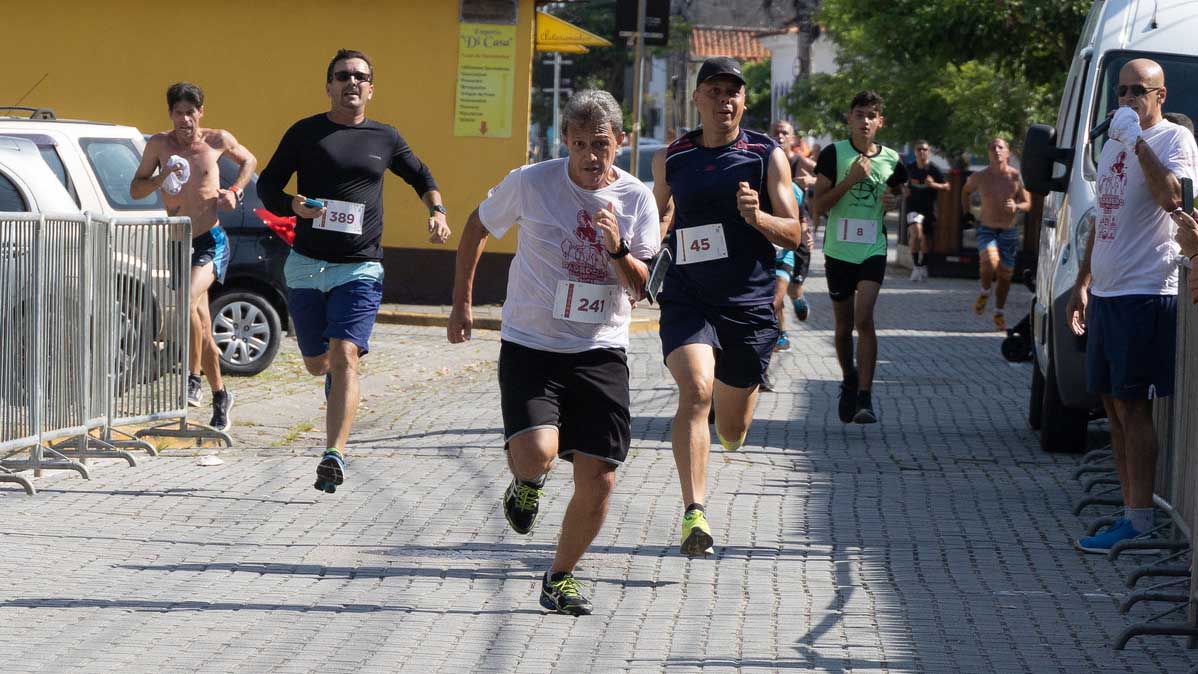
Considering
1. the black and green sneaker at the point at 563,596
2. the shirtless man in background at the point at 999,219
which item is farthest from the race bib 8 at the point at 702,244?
the shirtless man in background at the point at 999,219

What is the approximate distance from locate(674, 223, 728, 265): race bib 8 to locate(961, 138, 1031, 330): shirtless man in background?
12.7 meters

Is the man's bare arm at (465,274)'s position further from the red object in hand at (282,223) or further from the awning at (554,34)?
the awning at (554,34)

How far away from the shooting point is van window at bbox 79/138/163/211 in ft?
40.4

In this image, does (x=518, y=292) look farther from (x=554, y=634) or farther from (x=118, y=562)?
(x=118, y=562)

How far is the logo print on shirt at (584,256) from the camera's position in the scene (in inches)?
251

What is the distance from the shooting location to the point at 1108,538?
7.78 m

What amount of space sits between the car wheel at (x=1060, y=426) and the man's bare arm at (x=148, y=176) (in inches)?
206

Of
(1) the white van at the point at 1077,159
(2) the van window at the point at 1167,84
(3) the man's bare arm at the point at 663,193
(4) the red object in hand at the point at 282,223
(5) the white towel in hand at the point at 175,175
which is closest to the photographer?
(3) the man's bare arm at the point at 663,193

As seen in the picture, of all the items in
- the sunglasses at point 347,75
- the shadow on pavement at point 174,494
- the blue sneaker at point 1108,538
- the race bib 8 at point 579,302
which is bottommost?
the shadow on pavement at point 174,494

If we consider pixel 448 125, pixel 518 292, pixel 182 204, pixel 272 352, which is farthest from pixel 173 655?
pixel 448 125

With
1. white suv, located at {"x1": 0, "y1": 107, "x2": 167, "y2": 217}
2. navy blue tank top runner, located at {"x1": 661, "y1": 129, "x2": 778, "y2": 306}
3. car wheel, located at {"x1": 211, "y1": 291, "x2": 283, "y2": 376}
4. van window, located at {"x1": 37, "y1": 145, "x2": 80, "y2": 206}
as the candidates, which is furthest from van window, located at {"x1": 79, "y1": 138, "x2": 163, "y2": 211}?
navy blue tank top runner, located at {"x1": 661, "y1": 129, "x2": 778, "y2": 306}

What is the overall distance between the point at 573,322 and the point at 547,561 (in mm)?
1371

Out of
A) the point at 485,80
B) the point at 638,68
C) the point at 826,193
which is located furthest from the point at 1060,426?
the point at 485,80

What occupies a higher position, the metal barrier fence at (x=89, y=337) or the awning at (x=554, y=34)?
the awning at (x=554, y=34)
